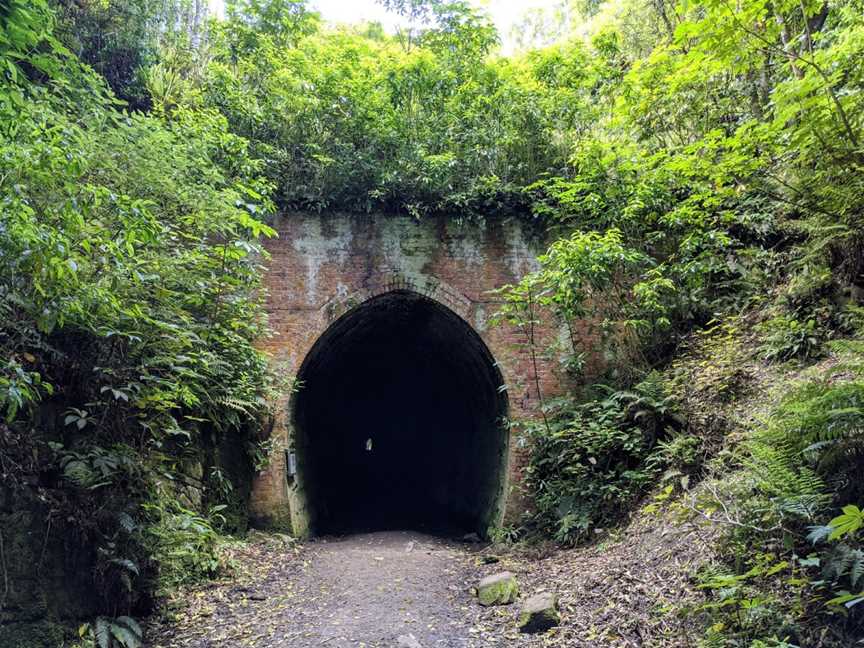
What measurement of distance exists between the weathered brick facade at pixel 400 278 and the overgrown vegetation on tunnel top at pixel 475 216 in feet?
1.08

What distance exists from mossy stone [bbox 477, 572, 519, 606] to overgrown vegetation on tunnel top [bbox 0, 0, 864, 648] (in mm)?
1631

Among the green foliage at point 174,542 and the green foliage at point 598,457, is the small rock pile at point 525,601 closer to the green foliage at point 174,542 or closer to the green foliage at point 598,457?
the green foliage at point 598,457

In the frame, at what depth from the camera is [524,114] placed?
916cm

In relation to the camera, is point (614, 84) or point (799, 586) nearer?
point (799, 586)

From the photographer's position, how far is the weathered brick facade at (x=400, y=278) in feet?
28.0

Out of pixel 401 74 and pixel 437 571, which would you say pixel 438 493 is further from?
pixel 401 74

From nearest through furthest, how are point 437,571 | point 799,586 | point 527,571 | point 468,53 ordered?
point 799,586, point 527,571, point 437,571, point 468,53

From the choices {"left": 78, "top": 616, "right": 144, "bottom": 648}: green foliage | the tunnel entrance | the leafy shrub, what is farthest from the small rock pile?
the leafy shrub

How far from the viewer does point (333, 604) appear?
5461 millimetres

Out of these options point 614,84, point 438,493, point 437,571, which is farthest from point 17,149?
point 438,493

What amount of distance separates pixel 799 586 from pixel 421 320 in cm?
762

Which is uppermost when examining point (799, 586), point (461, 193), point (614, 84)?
point (614, 84)

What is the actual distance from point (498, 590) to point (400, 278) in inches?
203

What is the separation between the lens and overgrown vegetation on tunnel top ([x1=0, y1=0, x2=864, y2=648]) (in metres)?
3.54
